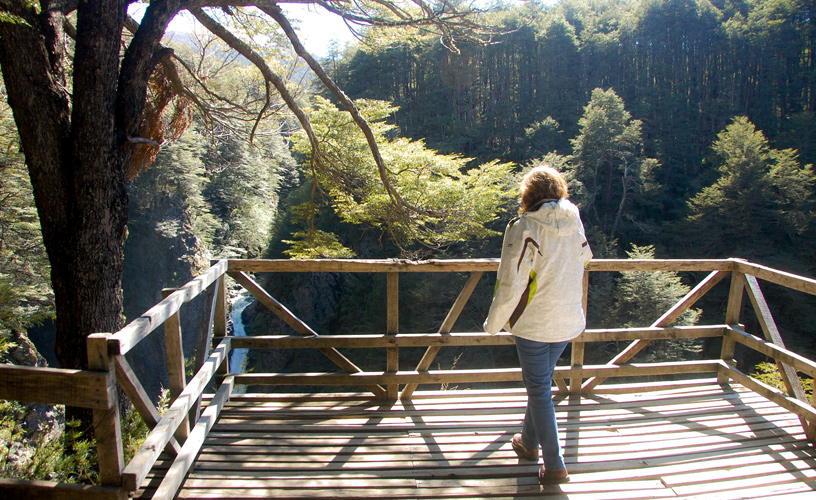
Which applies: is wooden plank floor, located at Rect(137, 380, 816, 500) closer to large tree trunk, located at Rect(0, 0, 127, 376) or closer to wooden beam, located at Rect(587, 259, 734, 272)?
wooden beam, located at Rect(587, 259, 734, 272)

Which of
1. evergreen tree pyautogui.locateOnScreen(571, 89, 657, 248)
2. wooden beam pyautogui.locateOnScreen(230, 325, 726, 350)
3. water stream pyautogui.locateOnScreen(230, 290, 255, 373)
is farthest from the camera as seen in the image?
evergreen tree pyautogui.locateOnScreen(571, 89, 657, 248)

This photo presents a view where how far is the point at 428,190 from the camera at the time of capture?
45.0 feet

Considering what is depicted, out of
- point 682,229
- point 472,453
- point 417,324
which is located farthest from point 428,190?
point 682,229

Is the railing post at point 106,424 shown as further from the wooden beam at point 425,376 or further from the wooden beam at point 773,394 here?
the wooden beam at point 773,394

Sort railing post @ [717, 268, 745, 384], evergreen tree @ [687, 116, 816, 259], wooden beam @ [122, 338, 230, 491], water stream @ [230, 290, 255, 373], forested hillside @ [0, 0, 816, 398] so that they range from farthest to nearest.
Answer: water stream @ [230, 290, 255, 373], evergreen tree @ [687, 116, 816, 259], forested hillside @ [0, 0, 816, 398], railing post @ [717, 268, 745, 384], wooden beam @ [122, 338, 230, 491]

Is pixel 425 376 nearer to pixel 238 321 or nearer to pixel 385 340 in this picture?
pixel 385 340

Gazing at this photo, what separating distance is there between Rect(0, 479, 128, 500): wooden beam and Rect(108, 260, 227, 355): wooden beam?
556 millimetres

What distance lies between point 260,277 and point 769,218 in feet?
86.8

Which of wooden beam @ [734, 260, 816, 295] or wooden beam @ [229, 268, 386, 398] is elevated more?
wooden beam @ [734, 260, 816, 295]

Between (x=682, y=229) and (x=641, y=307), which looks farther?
(x=682, y=229)

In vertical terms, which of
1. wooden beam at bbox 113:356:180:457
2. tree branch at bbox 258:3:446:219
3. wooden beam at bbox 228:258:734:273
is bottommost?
wooden beam at bbox 113:356:180:457

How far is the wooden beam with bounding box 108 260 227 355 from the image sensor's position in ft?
6.48

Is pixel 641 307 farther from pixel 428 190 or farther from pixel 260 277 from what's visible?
pixel 260 277

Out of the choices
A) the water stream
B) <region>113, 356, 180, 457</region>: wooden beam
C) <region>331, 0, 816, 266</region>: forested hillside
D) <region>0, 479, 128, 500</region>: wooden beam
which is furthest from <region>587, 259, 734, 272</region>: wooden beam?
<region>331, 0, 816, 266</region>: forested hillside
